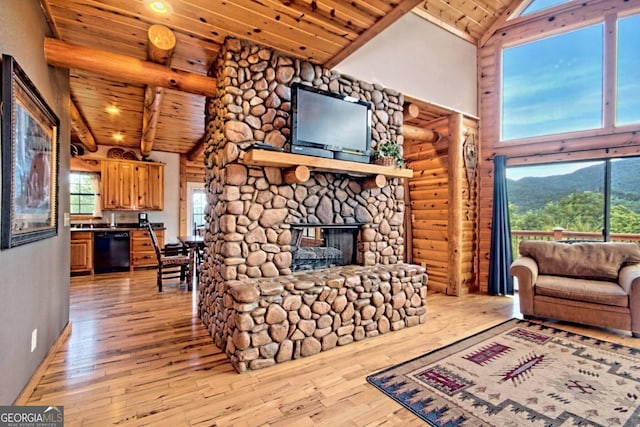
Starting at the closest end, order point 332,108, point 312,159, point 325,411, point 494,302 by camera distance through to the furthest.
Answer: point 325,411
point 312,159
point 332,108
point 494,302

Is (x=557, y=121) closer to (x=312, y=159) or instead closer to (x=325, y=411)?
(x=312, y=159)

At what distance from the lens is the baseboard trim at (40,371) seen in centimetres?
194

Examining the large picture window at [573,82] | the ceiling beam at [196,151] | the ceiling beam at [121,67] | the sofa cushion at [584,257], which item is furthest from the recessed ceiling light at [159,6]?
the large picture window at [573,82]

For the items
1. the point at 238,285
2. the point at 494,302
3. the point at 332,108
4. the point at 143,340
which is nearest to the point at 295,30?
the point at 332,108

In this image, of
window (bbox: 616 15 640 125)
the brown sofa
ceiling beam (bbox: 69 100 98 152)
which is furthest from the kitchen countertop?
window (bbox: 616 15 640 125)

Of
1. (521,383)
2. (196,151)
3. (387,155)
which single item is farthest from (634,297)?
(196,151)

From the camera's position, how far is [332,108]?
10.4ft

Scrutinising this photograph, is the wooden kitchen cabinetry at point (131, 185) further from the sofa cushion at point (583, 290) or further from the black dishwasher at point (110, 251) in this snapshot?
the sofa cushion at point (583, 290)

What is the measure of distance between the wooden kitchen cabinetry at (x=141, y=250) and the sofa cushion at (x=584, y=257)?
6.68 meters

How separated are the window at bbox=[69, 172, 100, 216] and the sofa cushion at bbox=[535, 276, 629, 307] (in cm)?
794

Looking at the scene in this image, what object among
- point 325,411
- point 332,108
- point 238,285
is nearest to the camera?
point 325,411

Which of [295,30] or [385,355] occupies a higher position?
[295,30]

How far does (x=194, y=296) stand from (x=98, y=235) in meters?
2.87

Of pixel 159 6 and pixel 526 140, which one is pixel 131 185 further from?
pixel 526 140
